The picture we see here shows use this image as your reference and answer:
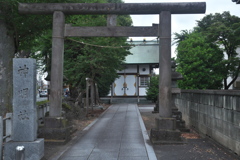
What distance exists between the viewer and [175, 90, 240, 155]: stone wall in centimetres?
645

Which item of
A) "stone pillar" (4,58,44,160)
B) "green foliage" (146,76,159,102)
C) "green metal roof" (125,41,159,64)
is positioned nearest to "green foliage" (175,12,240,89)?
"green foliage" (146,76,159,102)

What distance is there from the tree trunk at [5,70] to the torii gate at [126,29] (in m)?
1.40

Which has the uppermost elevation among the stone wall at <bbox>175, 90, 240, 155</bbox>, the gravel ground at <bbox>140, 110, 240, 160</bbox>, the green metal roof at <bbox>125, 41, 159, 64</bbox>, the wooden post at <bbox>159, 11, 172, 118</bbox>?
the green metal roof at <bbox>125, 41, 159, 64</bbox>

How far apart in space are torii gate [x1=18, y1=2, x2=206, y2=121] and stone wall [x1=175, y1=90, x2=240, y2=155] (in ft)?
5.56

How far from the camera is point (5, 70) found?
8.62 m

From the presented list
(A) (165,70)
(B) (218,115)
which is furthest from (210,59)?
(A) (165,70)

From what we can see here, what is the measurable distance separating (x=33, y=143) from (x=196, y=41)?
56.8 ft

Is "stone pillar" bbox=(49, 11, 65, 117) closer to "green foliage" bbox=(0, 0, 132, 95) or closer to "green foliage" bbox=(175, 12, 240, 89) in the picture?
"green foliage" bbox=(0, 0, 132, 95)

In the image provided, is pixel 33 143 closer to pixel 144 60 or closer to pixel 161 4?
pixel 161 4

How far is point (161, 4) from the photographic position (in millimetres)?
8156

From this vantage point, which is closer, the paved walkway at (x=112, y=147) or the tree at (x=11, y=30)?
the paved walkway at (x=112, y=147)

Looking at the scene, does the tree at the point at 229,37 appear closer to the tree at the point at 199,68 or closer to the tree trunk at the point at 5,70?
the tree at the point at 199,68

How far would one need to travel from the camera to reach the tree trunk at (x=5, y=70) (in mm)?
8532

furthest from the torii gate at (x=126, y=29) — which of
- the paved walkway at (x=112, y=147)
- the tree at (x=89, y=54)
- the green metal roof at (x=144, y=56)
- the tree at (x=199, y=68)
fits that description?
the green metal roof at (x=144, y=56)
